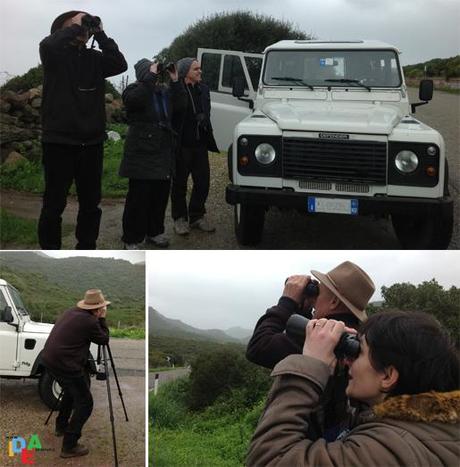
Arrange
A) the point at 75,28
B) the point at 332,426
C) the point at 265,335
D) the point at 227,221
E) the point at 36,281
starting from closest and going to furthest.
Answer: the point at 332,426 → the point at 265,335 → the point at 36,281 → the point at 75,28 → the point at 227,221

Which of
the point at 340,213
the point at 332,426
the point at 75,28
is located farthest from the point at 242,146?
the point at 332,426

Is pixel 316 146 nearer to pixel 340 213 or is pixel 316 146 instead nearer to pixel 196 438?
pixel 340 213

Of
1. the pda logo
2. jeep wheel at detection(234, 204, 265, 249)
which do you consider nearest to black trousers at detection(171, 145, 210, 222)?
jeep wheel at detection(234, 204, 265, 249)

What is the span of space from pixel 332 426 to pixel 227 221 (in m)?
3.09

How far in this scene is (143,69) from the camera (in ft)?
12.4

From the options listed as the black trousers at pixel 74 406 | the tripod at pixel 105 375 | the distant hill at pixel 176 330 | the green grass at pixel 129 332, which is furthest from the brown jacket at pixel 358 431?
the black trousers at pixel 74 406

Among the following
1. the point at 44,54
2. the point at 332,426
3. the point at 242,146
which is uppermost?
the point at 44,54

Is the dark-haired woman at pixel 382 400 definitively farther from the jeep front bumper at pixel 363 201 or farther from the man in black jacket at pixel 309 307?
the jeep front bumper at pixel 363 201

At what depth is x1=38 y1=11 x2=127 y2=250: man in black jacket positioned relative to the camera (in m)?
3.21

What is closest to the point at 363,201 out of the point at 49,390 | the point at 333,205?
the point at 333,205

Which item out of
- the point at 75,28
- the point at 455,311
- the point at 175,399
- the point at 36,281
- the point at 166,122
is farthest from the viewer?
the point at 166,122

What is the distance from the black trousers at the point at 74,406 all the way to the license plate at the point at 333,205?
165cm

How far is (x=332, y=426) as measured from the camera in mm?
1476

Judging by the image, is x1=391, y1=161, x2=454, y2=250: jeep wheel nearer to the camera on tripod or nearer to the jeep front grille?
the jeep front grille
